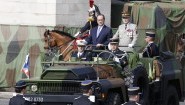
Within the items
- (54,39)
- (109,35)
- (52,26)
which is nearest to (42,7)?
(52,26)

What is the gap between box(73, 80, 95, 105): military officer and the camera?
1430cm

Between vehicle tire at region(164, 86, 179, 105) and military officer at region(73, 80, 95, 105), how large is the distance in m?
3.72

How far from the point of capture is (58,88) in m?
15.1

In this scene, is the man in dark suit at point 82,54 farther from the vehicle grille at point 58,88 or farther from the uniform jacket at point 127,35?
the vehicle grille at point 58,88

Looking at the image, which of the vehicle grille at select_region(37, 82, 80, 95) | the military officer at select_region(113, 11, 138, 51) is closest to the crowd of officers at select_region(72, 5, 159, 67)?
the military officer at select_region(113, 11, 138, 51)

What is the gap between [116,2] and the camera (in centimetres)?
3334

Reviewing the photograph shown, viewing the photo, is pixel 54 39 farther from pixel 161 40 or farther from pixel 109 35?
pixel 161 40

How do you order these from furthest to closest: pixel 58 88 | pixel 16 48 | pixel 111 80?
pixel 16 48 < pixel 111 80 < pixel 58 88

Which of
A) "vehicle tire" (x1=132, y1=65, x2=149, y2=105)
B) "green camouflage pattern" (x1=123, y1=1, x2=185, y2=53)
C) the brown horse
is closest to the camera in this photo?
"vehicle tire" (x1=132, y1=65, x2=149, y2=105)

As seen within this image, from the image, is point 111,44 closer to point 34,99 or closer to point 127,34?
point 127,34

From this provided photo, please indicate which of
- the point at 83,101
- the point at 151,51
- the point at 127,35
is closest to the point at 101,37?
Result: the point at 127,35

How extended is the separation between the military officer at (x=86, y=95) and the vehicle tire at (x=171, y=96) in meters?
3.72

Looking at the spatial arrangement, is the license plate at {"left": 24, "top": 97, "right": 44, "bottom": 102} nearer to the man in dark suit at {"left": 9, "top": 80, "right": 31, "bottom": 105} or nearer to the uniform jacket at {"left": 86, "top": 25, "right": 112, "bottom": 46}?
the man in dark suit at {"left": 9, "top": 80, "right": 31, "bottom": 105}

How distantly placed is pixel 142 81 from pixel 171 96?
5.71 ft
